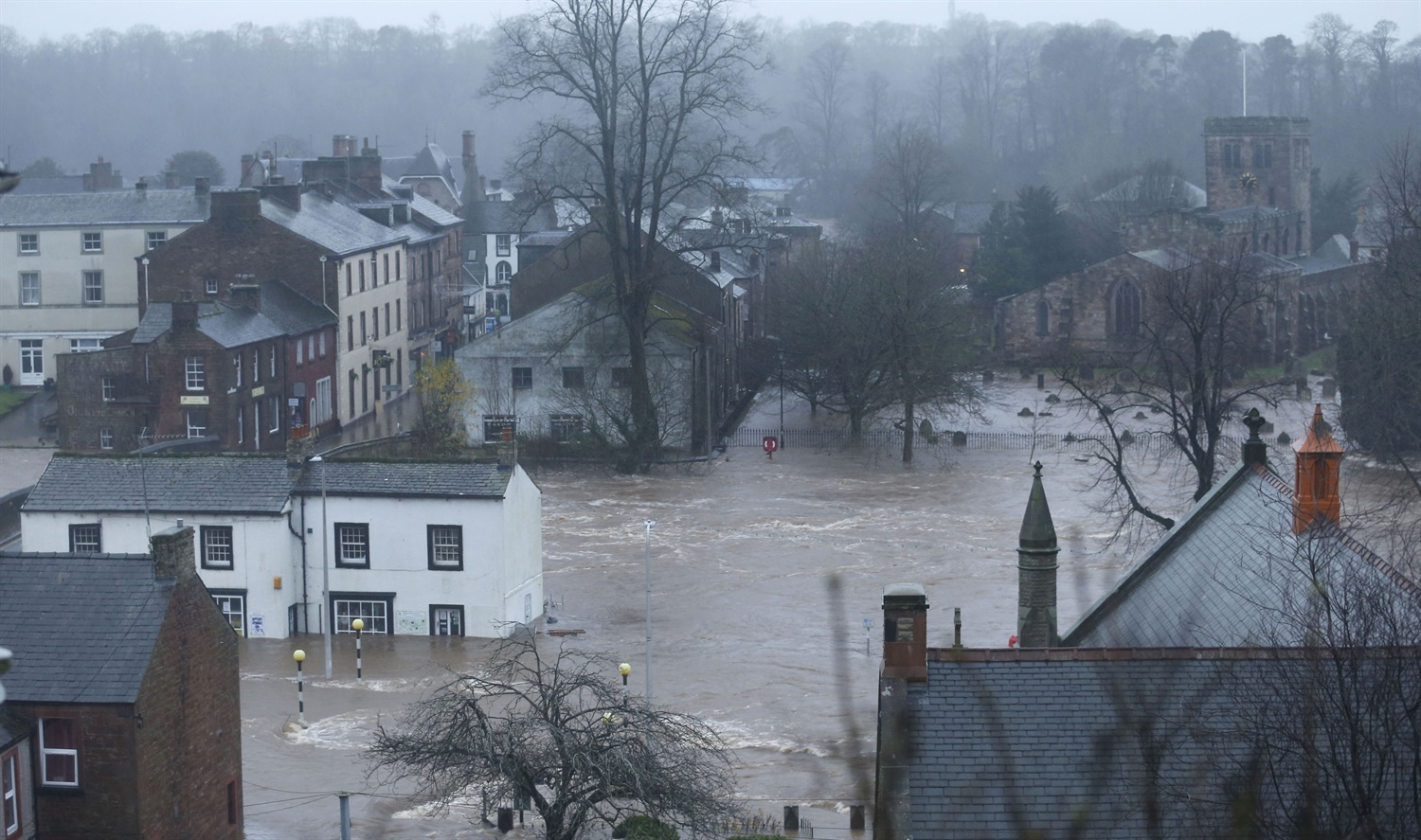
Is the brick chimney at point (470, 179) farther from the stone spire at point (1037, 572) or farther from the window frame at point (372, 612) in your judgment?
the stone spire at point (1037, 572)

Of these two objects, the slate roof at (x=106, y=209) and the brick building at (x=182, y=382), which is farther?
the slate roof at (x=106, y=209)

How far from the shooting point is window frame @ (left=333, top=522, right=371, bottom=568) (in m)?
36.0

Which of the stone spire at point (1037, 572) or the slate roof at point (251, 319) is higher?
the slate roof at point (251, 319)

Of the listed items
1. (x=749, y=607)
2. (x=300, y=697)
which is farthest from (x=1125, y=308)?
(x=300, y=697)

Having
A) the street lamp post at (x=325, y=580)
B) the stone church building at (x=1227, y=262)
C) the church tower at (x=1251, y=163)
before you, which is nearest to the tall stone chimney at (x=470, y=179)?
the stone church building at (x=1227, y=262)

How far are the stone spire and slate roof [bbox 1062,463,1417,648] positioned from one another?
2566 millimetres

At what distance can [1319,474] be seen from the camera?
68.7 feet

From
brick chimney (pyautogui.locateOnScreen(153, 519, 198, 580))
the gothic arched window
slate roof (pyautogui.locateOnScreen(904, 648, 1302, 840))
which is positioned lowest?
slate roof (pyautogui.locateOnScreen(904, 648, 1302, 840))

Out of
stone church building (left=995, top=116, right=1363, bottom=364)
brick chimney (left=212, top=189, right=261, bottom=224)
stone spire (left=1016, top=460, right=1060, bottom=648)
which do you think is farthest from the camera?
stone church building (left=995, top=116, right=1363, bottom=364)

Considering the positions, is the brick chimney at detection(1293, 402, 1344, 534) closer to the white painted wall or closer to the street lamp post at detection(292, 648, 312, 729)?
the street lamp post at detection(292, 648, 312, 729)

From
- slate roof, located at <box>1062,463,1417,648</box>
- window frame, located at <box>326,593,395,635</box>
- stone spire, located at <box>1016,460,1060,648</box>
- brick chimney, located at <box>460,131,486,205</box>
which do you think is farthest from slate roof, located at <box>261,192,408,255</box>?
slate roof, located at <box>1062,463,1417,648</box>

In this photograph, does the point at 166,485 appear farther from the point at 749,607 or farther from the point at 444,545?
the point at 749,607

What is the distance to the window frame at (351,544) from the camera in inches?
1417

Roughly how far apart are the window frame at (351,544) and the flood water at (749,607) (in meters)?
1.75
